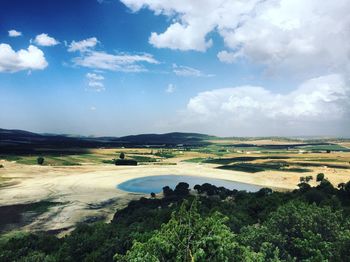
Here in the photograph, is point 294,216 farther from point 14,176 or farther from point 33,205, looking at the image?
point 14,176

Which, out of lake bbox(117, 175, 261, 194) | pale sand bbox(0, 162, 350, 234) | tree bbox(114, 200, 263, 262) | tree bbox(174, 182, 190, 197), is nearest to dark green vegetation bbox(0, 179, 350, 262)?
tree bbox(114, 200, 263, 262)

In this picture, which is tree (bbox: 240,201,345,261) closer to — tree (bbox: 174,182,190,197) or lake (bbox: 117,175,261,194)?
tree (bbox: 174,182,190,197)

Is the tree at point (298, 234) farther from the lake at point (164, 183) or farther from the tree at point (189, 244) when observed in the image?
the lake at point (164, 183)

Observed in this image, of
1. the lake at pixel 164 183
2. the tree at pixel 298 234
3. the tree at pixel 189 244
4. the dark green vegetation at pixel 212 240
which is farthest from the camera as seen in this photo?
the lake at pixel 164 183

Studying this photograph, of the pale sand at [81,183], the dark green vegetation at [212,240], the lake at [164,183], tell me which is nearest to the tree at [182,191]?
the pale sand at [81,183]

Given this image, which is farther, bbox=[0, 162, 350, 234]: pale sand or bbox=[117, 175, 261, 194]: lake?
bbox=[117, 175, 261, 194]: lake

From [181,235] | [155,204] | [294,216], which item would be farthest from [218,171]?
[181,235]

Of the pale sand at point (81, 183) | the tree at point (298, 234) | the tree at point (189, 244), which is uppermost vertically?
the tree at point (189, 244)
